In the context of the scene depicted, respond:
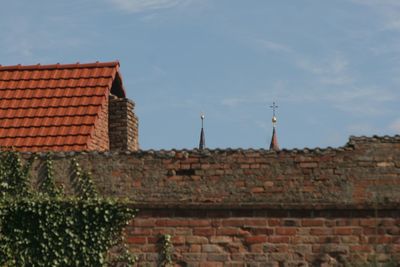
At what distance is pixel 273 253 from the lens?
43.9 feet

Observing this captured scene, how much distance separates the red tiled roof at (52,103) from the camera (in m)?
16.7

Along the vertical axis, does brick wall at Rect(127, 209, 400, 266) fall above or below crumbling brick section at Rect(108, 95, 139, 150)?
below

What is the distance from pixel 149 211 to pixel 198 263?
0.98m

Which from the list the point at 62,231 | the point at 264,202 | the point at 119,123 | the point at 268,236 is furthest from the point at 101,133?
the point at 268,236

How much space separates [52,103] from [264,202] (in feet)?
18.7

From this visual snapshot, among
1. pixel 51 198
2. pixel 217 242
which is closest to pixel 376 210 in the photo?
pixel 217 242

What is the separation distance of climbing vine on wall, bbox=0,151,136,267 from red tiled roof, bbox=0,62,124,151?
2795 millimetres

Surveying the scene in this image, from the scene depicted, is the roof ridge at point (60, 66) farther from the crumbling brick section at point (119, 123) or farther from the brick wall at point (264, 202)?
the brick wall at point (264, 202)

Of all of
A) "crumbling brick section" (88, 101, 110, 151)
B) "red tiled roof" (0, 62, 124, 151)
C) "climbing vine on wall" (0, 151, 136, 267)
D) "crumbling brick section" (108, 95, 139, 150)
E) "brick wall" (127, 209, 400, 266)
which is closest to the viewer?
"brick wall" (127, 209, 400, 266)

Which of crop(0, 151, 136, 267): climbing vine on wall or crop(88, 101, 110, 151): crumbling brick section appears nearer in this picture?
crop(0, 151, 136, 267): climbing vine on wall

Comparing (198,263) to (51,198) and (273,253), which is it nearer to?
(273,253)

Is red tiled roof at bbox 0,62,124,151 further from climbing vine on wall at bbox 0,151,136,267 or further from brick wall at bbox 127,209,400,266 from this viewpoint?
brick wall at bbox 127,209,400,266

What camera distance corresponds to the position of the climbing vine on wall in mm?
13492

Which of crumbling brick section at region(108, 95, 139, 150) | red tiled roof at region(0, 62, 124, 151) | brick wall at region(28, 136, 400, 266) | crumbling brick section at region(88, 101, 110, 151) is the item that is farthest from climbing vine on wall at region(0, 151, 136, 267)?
crumbling brick section at region(108, 95, 139, 150)
